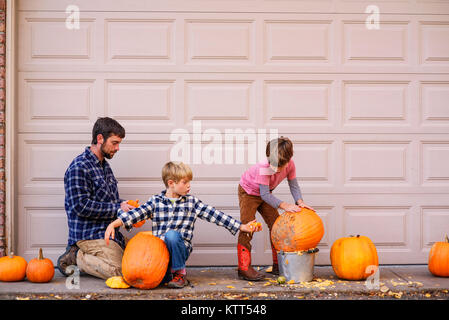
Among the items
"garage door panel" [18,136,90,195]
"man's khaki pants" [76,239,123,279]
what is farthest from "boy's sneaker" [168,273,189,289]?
"garage door panel" [18,136,90,195]

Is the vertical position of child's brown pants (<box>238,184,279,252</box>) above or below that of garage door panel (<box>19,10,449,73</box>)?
below

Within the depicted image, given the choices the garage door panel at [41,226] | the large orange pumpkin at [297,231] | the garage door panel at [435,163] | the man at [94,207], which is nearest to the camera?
the large orange pumpkin at [297,231]

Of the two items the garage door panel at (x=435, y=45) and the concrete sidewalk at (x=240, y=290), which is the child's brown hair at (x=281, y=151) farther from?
the garage door panel at (x=435, y=45)

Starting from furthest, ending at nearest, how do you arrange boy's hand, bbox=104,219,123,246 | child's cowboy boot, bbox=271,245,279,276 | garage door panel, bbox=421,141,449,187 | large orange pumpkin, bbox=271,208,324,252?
garage door panel, bbox=421,141,449,187
child's cowboy boot, bbox=271,245,279,276
large orange pumpkin, bbox=271,208,324,252
boy's hand, bbox=104,219,123,246

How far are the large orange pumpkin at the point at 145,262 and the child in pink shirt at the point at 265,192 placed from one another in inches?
30.1

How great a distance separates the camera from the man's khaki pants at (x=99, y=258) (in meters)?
4.15

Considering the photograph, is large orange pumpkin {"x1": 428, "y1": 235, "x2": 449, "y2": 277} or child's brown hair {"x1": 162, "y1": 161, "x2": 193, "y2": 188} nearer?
child's brown hair {"x1": 162, "y1": 161, "x2": 193, "y2": 188}

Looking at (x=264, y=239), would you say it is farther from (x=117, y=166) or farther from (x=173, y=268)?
(x=117, y=166)

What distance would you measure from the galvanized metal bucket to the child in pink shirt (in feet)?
0.99

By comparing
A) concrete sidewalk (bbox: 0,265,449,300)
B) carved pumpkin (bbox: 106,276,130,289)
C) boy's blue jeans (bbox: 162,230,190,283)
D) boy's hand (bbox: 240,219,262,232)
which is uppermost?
boy's hand (bbox: 240,219,262,232)

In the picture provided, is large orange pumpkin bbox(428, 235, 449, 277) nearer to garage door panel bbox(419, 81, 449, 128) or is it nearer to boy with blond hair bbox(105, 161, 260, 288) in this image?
garage door panel bbox(419, 81, 449, 128)

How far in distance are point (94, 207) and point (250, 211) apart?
1.34m

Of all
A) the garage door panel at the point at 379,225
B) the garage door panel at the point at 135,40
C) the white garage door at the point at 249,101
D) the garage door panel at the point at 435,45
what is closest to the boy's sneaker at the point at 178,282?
the white garage door at the point at 249,101

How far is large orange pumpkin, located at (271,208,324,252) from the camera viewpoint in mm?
3961
